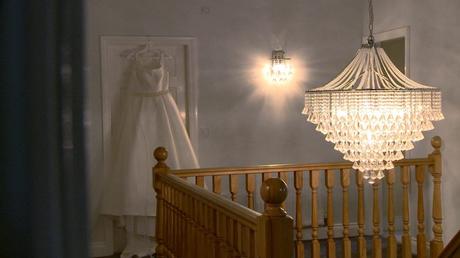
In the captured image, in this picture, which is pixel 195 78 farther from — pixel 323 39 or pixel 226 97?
pixel 323 39

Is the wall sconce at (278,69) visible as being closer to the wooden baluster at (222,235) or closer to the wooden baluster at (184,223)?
the wooden baluster at (184,223)

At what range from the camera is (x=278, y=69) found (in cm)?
605

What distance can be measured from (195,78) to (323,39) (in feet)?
4.57

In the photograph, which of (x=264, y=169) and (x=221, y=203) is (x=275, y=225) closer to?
(x=221, y=203)

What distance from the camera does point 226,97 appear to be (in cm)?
605

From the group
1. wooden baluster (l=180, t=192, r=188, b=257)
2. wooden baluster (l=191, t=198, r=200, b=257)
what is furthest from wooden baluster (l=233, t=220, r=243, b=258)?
wooden baluster (l=180, t=192, r=188, b=257)

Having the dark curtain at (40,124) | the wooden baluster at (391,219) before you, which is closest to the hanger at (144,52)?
the wooden baluster at (391,219)

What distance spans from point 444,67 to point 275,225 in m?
3.47

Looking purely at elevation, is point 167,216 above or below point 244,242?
below

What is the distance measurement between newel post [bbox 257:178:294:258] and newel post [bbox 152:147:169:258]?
6.29 feet

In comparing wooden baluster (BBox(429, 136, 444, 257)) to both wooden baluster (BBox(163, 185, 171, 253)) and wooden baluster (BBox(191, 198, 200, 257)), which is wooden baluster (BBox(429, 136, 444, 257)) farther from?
wooden baluster (BBox(191, 198, 200, 257))

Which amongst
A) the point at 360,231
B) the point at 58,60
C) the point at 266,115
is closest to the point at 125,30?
the point at 266,115

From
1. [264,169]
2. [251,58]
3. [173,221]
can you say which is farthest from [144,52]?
[173,221]

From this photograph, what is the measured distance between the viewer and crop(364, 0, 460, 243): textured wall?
4.98m
